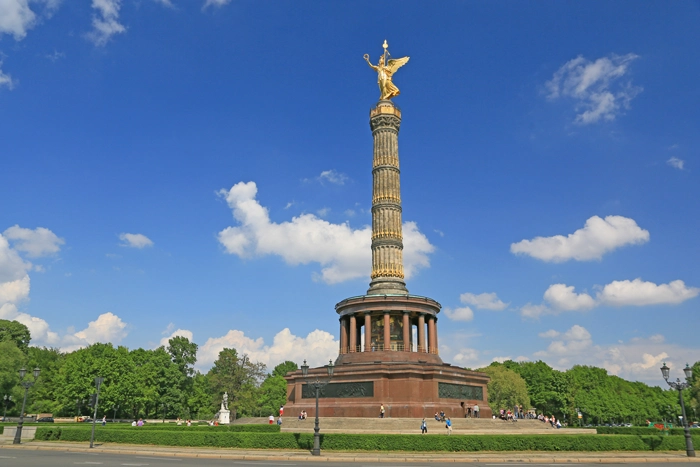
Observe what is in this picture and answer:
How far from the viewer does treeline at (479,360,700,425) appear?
68.9m

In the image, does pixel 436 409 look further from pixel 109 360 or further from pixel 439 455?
pixel 109 360

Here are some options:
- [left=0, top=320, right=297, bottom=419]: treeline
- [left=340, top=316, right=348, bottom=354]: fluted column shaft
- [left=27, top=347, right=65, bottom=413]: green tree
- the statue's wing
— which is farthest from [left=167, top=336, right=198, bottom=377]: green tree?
the statue's wing

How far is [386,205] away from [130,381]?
35.9 m

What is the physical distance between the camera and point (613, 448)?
82.3 ft

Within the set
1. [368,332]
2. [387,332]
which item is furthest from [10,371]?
[387,332]

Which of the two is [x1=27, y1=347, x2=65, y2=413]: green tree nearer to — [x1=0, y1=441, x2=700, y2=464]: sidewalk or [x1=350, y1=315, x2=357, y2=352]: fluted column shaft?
[x1=350, y1=315, x2=357, y2=352]: fluted column shaft

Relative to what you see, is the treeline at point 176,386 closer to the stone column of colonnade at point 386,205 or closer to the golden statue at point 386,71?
the stone column of colonnade at point 386,205

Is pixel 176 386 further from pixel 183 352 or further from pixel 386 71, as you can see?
pixel 386 71

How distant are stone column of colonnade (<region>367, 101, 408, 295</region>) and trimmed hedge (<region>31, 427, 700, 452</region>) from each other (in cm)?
1838

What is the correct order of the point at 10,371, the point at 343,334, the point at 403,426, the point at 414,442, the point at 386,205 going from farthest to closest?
1. the point at 10,371
2. the point at 386,205
3. the point at 343,334
4. the point at 403,426
5. the point at 414,442

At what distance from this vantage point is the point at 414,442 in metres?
23.4

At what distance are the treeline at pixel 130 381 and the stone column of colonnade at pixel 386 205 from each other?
33.3 metres

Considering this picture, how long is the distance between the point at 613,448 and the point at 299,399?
69.0ft

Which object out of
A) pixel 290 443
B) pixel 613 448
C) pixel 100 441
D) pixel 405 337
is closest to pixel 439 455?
pixel 290 443
